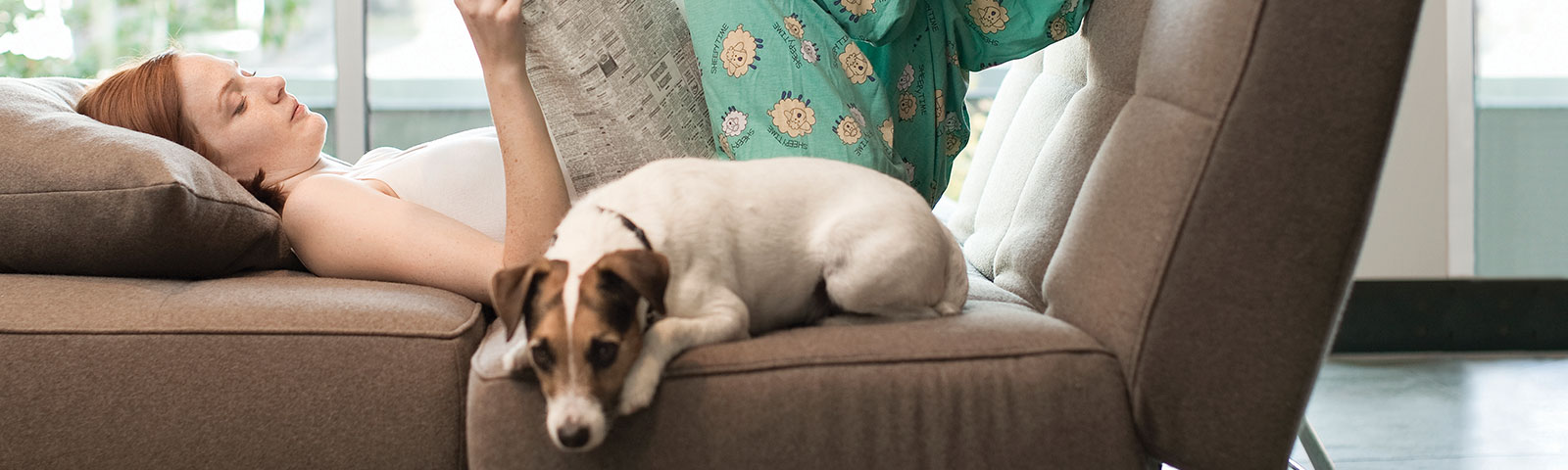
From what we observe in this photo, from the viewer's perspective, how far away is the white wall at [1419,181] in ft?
10.6

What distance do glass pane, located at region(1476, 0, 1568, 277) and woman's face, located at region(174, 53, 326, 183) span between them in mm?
3339

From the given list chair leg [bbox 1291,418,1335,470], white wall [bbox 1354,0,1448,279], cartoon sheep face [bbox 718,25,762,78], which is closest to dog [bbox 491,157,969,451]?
cartoon sheep face [bbox 718,25,762,78]

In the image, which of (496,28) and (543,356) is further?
(496,28)

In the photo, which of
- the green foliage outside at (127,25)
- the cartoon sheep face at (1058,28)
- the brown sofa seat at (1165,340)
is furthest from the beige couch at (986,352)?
the green foliage outside at (127,25)

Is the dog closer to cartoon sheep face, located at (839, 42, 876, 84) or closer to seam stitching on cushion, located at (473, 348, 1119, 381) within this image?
seam stitching on cushion, located at (473, 348, 1119, 381)

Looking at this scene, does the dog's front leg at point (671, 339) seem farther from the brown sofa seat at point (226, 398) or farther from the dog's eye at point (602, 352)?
the brown sofa seat at point (226, 398)

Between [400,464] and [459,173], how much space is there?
70cm

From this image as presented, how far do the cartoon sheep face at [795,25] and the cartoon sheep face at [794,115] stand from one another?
9 cm

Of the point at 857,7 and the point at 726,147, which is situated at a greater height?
the point at 857,7

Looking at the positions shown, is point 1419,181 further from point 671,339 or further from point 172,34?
point 172,34

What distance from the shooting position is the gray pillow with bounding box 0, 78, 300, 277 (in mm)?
1432

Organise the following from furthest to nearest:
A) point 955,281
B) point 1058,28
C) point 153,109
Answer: point 153,109 → point 1058,28 → point 955,281

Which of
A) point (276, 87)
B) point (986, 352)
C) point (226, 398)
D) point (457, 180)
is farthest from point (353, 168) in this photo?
point (986, 352)

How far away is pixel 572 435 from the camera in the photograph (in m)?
1.01
